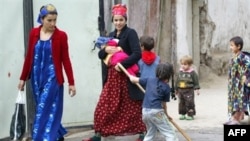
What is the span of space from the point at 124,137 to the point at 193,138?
843 mm

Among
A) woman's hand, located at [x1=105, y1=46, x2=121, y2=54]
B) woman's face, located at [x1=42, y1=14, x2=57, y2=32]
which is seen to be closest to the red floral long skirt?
woman's hand, located at [x1=105, y1=46, x2=121, y2=54]

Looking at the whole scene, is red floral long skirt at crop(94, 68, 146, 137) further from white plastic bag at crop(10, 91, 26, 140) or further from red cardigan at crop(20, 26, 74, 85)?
white plastic bag at crop(10, 91, 26, 140)

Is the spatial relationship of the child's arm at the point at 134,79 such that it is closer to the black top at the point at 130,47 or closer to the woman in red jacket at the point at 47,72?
the black top at the point at 130,47

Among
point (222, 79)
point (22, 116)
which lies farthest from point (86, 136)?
point (222, 79)

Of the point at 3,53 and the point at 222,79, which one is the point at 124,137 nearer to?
the point at 3,53

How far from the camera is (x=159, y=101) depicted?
6527 mm

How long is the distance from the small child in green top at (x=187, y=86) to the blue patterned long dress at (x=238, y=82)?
36.8 inches

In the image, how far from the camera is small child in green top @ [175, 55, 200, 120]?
934cm

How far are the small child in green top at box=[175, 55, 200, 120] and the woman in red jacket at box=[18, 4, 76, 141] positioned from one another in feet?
8.94

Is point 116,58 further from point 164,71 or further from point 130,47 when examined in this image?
point 164,71

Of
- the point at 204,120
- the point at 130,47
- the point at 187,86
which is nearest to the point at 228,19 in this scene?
the point at 187,86

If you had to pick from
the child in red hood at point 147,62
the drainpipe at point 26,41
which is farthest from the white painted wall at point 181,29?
the drainpipe at point 26,41

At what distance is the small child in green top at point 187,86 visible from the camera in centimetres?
934

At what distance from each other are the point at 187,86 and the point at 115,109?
249 cm
